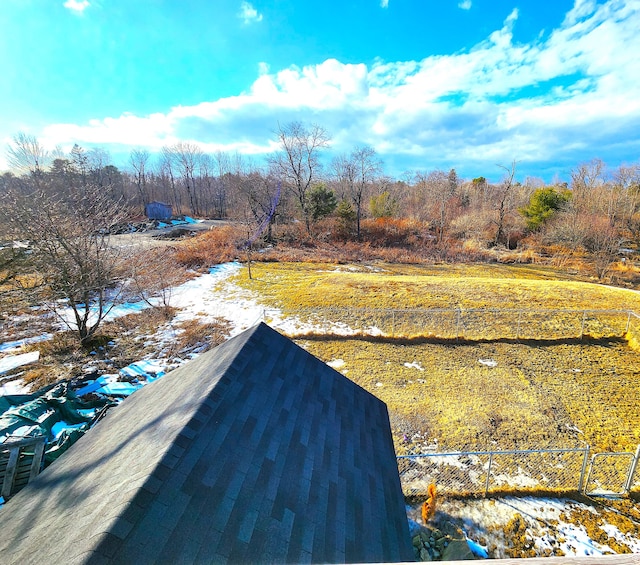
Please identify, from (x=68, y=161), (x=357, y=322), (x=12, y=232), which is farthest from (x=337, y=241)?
(x=68, y=161)

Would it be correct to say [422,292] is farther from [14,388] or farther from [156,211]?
[156,211]

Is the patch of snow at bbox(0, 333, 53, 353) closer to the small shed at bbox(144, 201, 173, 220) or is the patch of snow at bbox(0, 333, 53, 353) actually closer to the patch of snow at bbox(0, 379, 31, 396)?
the patch of snow at bbox(0, 379, 31, 396)

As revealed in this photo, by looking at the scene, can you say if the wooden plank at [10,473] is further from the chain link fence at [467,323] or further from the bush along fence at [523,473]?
the chain link fence at [467,323]

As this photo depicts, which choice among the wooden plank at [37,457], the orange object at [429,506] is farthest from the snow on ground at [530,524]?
the wooden plank at [37,457]

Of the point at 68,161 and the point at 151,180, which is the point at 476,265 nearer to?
the point at 68,161

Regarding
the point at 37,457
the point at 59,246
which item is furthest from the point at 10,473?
the point at 59,246

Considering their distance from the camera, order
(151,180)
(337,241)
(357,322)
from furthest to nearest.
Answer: (151,180) < (337,241) < (357,322)
